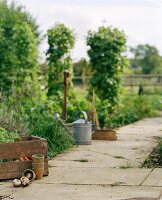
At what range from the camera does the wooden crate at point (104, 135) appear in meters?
11.2

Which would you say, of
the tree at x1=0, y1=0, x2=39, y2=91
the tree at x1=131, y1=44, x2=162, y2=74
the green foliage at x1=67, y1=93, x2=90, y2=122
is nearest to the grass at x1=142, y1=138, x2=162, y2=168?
the green foliage at x1=67, y1=93, x2=90, y2=122

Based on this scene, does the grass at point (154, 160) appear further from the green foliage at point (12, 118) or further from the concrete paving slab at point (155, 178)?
the green foliage at point (12, 118)

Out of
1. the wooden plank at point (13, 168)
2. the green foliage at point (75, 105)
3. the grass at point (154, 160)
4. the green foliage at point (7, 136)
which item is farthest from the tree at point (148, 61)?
the wooden plank at point (13, 168)

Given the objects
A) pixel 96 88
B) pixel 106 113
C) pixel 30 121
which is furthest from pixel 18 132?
pixel 96 88

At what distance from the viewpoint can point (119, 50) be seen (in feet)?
51.9

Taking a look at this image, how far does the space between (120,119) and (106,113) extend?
1.08 metres

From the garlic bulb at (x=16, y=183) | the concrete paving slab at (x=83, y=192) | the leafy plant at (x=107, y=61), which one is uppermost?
the leafy plant at (x=107, y=61)

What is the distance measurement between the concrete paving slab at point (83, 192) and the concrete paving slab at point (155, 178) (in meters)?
0.29

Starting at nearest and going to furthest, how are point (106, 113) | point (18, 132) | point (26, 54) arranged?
1. point (18, 132)
2. point (106, 113)
3. point (26, 54)

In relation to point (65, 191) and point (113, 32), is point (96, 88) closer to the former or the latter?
point (113, 32)

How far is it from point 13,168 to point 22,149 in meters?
0.28

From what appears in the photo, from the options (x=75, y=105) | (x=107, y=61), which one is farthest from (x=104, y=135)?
(x=107, y=61)

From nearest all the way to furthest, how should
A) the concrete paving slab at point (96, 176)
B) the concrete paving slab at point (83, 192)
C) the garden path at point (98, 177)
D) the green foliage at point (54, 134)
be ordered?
the concrete paving slab at point (83, 192)
the garden path at point (98, 177)
the concrete paving slab at point (96, 176)
the green foliage at point (54, 134)

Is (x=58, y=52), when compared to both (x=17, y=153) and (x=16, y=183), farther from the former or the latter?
(x=16, y=183)
